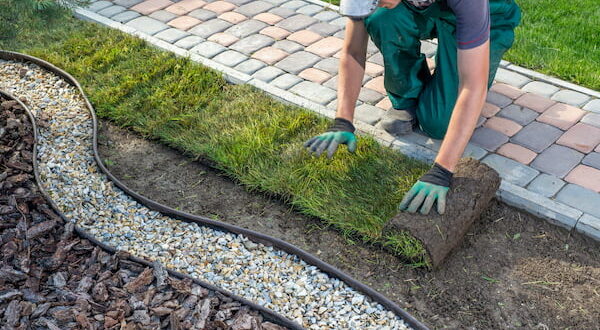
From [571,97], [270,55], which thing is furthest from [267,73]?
[571,97]

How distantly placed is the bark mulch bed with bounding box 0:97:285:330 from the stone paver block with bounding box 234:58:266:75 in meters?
1.98

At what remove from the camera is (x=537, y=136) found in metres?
4.39

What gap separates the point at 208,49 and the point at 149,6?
108 cm

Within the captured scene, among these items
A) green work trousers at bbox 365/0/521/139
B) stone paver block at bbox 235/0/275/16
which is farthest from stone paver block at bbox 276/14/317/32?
green work trousers at bbox 365/0/521/139

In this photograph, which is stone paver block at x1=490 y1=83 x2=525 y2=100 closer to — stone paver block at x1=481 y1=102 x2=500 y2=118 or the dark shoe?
stone paver block at x1=481 y1=102 x2=500 y2=118

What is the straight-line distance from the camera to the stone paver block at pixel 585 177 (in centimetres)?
398

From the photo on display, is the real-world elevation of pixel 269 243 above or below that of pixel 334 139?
below

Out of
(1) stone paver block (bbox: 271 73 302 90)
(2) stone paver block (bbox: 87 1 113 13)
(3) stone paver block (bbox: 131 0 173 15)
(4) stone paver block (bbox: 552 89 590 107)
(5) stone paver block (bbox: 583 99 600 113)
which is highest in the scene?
(5) stone paver block (bbox: 583 99 600 113)

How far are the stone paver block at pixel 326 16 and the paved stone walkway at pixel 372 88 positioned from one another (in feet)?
0.06

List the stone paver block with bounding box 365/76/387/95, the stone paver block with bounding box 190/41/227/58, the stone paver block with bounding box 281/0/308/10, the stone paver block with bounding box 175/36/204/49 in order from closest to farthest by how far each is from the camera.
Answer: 1. the stone paver block with bounding box 365/76/387/95
2. the stone paver block with bounding box 190/41/227/58
3. the stone paver block with bounding box 175/36/204/49
4. the stone paver block with bounding box 281/0/308/10

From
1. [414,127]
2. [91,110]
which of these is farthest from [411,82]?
[91,110]

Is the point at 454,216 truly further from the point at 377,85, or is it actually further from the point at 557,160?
the point at 377,85

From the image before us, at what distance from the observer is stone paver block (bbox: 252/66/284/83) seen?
505cm

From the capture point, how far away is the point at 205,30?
18.7 feet
